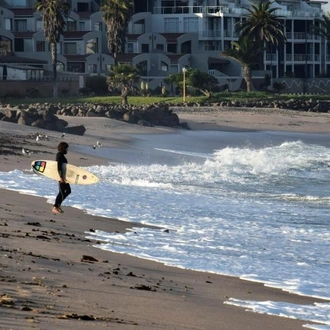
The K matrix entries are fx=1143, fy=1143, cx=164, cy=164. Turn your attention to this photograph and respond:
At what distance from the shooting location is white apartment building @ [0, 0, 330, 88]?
87375 millimetres

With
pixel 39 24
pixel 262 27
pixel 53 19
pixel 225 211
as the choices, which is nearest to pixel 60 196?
pixel 225 211

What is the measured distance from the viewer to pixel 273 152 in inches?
1606

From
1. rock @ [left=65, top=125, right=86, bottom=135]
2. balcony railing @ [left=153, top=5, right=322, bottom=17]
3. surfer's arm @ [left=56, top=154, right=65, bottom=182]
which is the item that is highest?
balcony railing @ [left=153, top=5, right=322, bottom=17]

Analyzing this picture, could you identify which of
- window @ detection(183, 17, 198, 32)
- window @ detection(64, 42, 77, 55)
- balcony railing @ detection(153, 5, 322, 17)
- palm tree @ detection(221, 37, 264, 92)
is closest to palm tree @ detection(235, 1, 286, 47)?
palm tree @ detection(221, 37, 264, 92)

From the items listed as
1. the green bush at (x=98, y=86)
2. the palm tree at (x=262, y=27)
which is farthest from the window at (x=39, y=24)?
the palm tree at (x=262, y=27)

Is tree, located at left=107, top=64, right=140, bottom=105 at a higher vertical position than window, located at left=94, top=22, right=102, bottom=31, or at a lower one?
lower

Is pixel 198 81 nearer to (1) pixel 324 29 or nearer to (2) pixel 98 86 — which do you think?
(2) pixel 98 86

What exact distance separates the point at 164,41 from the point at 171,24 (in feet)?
12.0

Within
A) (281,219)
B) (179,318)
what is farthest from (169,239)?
(179,318)

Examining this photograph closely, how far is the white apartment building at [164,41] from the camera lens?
287ft

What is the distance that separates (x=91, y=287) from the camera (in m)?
10.6

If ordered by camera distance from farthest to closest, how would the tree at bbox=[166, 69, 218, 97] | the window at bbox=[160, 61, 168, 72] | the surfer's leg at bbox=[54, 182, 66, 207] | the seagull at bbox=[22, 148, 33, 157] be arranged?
the window at bbox=[160, 61, 168, 72] < the tree at bbox=[166, 69, 218, 97] < the seagull at bbox=[22, 148, 33, 157] < the surfer's leg at bbox=[54, 182, 66, 207]

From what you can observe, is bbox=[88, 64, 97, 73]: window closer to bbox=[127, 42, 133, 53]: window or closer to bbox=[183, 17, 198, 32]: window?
bbox=[127, 42, 133, 53]: window

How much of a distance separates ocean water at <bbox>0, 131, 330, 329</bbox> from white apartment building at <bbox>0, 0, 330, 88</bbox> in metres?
48.5
